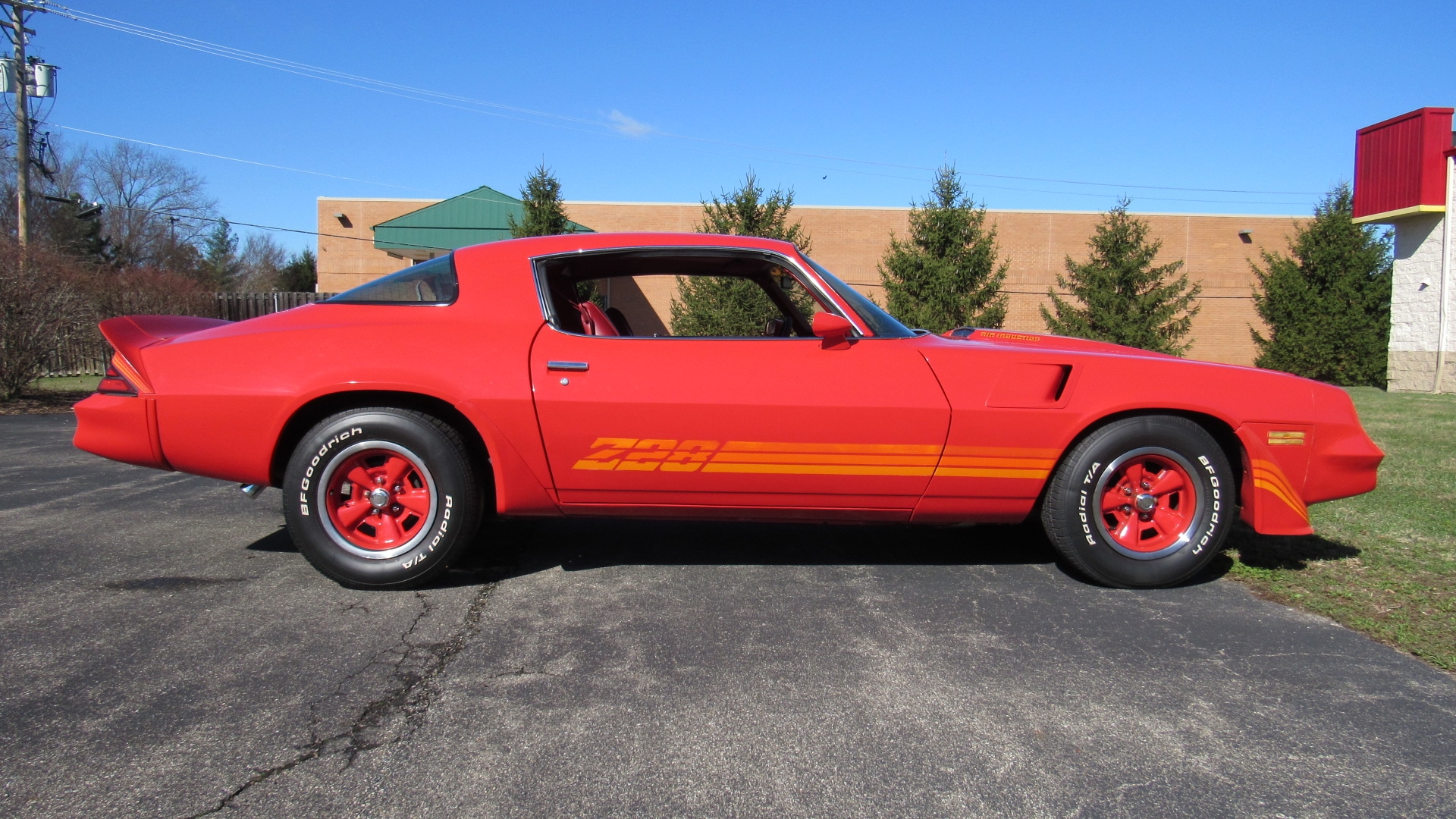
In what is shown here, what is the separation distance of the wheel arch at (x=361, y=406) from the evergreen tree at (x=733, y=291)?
9.67 m

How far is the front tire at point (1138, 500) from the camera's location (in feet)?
11.4

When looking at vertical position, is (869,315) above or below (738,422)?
above

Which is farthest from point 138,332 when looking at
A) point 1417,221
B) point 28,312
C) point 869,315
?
point 1417,221

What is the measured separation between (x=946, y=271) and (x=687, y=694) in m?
18.3

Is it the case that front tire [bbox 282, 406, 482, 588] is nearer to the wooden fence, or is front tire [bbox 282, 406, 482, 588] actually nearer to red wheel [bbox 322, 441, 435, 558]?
red wheel [bbox 322, 441, 435, 558]

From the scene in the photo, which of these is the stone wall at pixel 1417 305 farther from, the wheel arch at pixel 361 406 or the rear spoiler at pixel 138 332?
the rear spoiler at pixel 138 332

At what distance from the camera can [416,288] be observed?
12.0 feet

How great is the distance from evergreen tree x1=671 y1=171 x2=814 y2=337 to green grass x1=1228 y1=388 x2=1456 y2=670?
8.85 metres

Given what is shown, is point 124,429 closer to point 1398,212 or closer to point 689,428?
point 689,428

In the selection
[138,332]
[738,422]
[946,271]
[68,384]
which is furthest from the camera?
[946,271]

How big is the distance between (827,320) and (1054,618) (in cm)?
143

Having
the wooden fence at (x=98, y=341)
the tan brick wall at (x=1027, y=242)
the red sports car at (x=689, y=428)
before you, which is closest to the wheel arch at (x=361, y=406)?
the red sports car at (x=689, y=428)

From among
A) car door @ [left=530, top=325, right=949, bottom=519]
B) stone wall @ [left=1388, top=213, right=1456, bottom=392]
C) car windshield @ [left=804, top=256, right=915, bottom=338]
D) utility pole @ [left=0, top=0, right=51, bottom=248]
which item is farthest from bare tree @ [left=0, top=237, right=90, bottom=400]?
stone wall @ [left=1388, top=213, right=1456, bottom=392]

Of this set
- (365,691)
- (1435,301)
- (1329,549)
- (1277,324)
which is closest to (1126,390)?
(1329,549)
